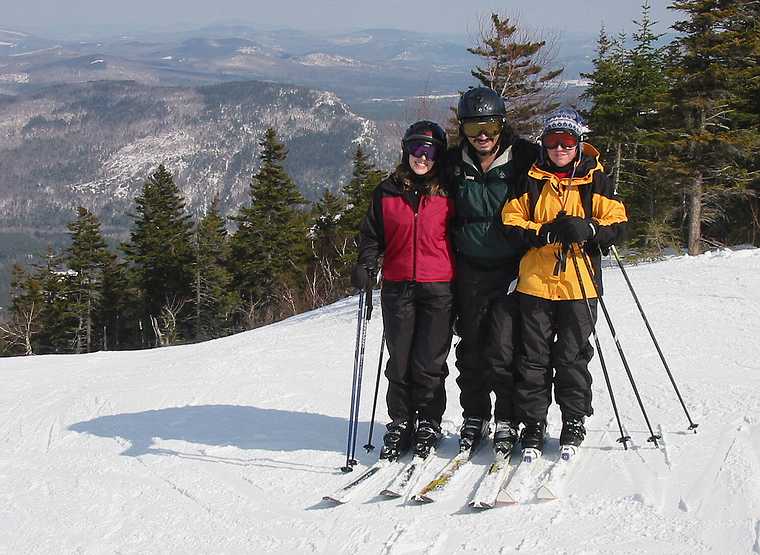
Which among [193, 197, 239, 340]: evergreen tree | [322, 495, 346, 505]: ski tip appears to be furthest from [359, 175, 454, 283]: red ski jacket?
[193, 197, 239, 340]: evergreen tree

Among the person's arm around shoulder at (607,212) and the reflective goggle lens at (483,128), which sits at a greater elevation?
the reflective goggle lens at (483,128)

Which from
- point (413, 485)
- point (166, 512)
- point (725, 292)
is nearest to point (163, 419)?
point (166, 512)

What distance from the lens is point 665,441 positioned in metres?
4.07

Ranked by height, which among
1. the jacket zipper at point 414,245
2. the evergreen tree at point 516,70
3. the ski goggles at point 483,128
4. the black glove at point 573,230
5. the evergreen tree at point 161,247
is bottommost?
the evergreen tree at point 161,247

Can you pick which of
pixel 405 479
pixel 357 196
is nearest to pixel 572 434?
pixel 405 479

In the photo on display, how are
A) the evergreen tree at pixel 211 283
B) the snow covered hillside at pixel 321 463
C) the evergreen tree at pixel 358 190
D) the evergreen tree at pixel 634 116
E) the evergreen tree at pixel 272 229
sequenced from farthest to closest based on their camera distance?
the evergreen tree at pixel 211 283
the evergreen tree at pixel 272 229
the evergreen tree at pixel 358 190
the evergreen tree at pixel 634 116
the snow covered hillside at pixel 321 463

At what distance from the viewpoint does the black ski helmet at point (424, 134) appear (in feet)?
12.9

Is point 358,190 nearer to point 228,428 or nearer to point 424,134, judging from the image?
point 228,428

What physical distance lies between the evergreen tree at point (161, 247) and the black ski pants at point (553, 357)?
3617 centimetres

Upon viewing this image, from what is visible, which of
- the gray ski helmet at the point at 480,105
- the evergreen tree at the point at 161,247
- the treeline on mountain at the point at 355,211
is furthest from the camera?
the evergreen tree at the point at 161,247

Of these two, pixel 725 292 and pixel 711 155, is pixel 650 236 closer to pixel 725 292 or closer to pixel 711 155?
pixel 711 155

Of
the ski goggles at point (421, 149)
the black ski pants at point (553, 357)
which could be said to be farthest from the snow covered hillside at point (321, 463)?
the ski goggles at point (421, 149)

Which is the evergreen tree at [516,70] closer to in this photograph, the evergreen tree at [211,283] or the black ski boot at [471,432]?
the black ski boot at [471,432]

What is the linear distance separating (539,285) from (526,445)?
3.30 ft
